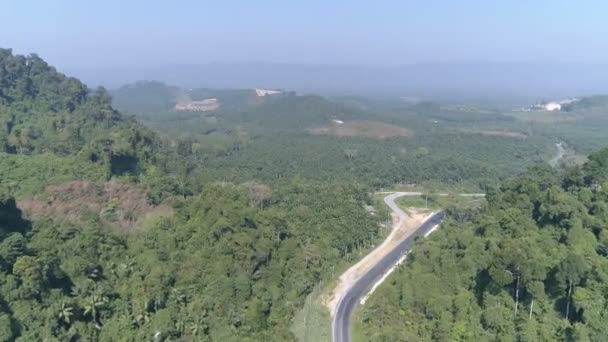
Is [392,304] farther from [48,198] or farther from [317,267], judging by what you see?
[48,198]

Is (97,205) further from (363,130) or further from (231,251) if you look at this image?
(363,130)

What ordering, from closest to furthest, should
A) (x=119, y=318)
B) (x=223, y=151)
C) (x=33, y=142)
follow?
(x=119, y=318) → (x=33, y=142) → (x=223, y=151)

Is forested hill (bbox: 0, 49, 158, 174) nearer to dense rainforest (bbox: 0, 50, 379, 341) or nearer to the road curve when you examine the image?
dense rainforest (bbox: 0, 50, 379, 341)

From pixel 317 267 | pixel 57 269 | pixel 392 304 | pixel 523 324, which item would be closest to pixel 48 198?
pixel 57 269

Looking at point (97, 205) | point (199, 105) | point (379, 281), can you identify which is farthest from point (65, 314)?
point (199, 105)

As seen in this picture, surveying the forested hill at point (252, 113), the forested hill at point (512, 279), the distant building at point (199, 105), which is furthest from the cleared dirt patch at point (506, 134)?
the distant building at point (199, 105)

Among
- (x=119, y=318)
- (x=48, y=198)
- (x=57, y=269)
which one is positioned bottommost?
(x=119, y=318)
